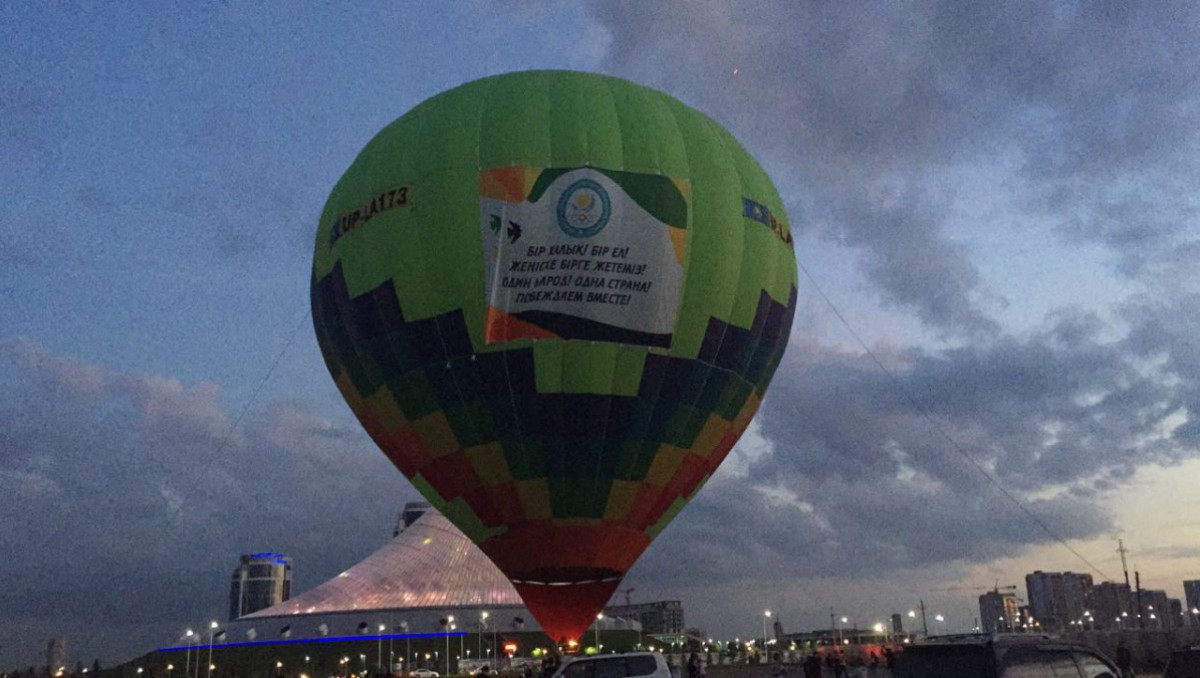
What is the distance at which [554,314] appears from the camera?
2064 cm

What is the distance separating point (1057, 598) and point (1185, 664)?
189m

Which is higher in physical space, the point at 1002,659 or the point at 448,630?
the point at 1002,659

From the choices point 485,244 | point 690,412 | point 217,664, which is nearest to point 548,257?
point 485,244

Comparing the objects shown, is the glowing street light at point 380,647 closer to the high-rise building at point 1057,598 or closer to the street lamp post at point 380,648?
the street lamp post at point 380,648

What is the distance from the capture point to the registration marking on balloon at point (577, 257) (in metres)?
20.7

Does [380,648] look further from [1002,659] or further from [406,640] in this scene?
[1002,659]

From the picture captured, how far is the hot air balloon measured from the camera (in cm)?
2080

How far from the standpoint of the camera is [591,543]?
21766 mm

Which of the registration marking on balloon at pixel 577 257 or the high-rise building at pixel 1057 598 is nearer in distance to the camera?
the registration marking on balloon at pixel 577 257

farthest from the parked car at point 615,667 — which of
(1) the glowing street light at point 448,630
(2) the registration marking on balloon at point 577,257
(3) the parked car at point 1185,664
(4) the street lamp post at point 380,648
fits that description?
(4) the street lamp post at point 380,648

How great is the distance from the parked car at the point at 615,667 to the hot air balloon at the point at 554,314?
3238 mm

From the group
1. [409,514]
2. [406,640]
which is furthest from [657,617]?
[406,640]

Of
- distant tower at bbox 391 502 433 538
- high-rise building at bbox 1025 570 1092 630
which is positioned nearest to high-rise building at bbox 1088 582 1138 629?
high-rise building at bbox 1025 570 1092 630

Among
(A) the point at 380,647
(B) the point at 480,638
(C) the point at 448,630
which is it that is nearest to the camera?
(B) the point at 480,638
